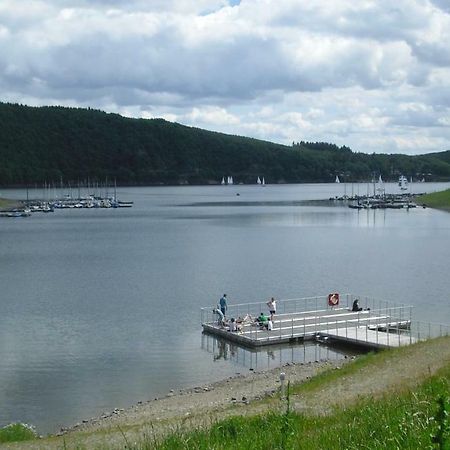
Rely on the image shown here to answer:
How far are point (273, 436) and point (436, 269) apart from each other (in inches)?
1909

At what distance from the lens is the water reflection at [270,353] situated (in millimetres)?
29172

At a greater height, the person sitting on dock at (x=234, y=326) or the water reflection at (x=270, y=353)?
the person sitting on dock at (x=234, y=326)

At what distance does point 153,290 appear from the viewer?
47.4m

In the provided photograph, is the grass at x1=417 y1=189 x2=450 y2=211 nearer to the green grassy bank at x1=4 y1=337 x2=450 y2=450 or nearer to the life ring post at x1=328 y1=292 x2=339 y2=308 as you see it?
the life ring post at x1=328 y1=292 x2=339 y2=308

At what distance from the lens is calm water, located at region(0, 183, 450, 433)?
26531 mm

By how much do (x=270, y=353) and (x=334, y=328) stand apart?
4.06 meters

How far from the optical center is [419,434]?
23.4 ft

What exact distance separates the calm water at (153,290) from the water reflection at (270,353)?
8 centimetres

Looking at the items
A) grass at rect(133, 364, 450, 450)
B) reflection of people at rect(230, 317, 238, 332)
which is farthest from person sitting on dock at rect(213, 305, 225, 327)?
grass at rect(133, 364, 450, 450)

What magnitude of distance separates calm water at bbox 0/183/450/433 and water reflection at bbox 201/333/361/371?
85mm

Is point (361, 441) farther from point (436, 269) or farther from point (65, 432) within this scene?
point (436, 269)

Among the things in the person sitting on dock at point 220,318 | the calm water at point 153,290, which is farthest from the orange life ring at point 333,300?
the person sitting on dock at point 220,318

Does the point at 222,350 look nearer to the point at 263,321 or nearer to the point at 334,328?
the point at 263,321

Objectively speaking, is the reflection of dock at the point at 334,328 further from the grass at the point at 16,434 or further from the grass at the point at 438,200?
the grass at the point at 438,200
